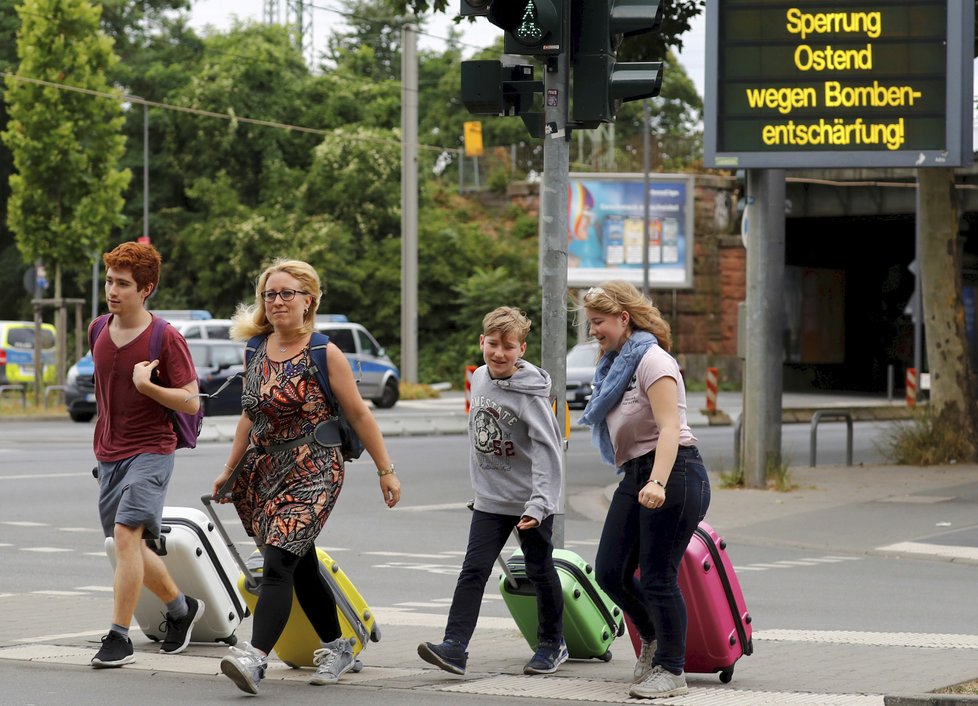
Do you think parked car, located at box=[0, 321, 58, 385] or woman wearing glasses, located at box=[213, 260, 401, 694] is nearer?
woman wearing glasses, located at box=[213, 260, 401, 694]

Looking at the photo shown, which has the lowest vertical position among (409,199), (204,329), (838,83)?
(204,329)

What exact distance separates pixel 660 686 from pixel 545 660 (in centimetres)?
71

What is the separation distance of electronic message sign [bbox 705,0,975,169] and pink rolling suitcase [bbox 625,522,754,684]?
9.86 meters

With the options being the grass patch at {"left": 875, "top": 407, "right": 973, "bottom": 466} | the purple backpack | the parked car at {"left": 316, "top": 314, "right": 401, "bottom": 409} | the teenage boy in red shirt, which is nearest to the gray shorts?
the teenage boy in red shirt

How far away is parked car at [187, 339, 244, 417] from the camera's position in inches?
1171

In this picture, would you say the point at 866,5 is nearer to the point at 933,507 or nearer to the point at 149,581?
the point at 933,507

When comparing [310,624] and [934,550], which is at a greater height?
[310,624]

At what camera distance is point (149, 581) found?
729cm

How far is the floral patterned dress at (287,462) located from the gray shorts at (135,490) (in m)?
0.48

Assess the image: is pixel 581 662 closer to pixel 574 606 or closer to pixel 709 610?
Answer: pixel 574 606

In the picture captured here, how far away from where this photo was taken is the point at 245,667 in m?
6.35

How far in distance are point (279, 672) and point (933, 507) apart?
10.1 meters

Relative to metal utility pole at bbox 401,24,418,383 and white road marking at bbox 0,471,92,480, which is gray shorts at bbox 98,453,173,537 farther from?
metal utility pole at bbox 401,24,418,383

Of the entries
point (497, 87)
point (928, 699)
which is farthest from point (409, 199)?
point (928, 699)
